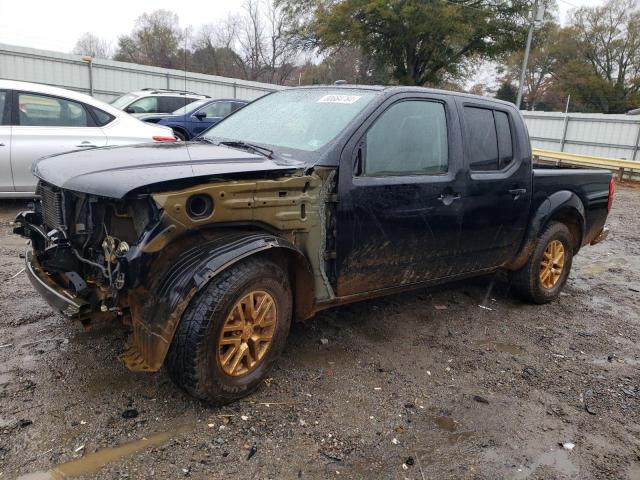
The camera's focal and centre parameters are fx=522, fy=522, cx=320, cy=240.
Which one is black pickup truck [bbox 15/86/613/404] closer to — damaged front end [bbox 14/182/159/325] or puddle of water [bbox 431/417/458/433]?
damaged front end [bbox 14/182/159/325]

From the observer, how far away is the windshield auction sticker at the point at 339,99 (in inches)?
140

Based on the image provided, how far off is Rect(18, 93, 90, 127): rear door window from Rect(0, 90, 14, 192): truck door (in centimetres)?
13

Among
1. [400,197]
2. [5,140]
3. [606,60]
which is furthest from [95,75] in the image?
[606,60]

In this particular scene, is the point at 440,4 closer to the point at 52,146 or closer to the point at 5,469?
the point at 52,146

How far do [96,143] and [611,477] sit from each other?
20.5 feet

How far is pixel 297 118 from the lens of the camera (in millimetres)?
3660

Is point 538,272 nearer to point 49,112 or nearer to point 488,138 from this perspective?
point 488,138

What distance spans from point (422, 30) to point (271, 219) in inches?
928

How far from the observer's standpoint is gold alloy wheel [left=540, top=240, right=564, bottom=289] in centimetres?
489

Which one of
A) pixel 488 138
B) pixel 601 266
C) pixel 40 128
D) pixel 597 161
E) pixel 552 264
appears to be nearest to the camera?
pixel 488 138

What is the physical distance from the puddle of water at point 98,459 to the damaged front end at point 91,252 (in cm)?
64

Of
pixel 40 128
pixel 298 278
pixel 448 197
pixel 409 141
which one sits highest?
pixel 409 141

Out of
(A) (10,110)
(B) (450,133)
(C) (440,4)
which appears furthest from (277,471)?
(C) (440,4)

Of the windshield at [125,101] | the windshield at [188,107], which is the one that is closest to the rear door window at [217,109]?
the windshield at [188,107]
